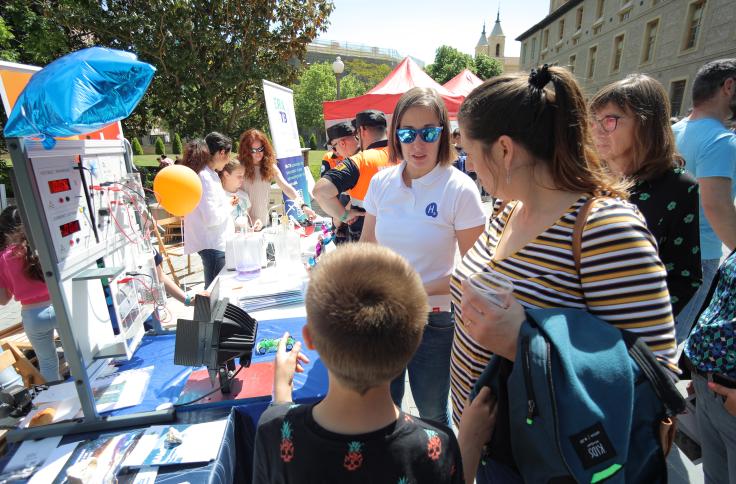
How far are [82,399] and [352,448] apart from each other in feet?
4.08

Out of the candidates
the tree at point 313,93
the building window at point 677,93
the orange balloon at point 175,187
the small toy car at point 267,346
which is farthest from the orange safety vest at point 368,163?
the tree at point 313,93

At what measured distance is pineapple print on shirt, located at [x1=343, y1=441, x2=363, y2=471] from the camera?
2.66ft

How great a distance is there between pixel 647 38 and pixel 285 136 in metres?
Answer: 25.4

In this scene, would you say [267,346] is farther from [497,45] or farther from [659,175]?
[497,45]

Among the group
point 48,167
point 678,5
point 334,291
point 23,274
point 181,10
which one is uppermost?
point 678,5

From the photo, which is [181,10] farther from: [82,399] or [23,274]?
[82,399]

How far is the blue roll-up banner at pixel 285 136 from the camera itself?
5086 mm

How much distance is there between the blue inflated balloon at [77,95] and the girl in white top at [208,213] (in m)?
1.92

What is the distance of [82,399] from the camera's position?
1417mm

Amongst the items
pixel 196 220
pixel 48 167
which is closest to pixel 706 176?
pixel 48 167

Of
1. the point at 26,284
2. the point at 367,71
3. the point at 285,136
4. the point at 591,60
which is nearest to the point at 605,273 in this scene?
the point at 26,284

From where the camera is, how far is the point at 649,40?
21.0 meters

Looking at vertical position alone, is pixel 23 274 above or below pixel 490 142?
below

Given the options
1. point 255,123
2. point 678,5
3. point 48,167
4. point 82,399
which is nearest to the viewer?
point 48,167
